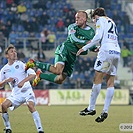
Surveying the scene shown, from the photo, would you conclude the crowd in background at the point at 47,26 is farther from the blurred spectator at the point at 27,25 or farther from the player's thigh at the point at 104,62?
the player's thigh at the point at 104,62

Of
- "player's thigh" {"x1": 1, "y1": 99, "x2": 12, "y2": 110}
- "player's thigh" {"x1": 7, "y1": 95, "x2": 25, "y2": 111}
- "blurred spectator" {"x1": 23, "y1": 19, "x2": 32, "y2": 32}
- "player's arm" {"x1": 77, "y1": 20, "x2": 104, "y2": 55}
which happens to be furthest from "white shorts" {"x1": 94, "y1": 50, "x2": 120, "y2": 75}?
"blurred spectator" {"x1": 23, "y1": 19, "x2": 32, "y2": 32}

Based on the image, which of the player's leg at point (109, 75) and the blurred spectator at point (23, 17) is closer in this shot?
the player's leg at point (109, 75)

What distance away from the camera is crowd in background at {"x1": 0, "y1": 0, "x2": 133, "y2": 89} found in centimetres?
2757

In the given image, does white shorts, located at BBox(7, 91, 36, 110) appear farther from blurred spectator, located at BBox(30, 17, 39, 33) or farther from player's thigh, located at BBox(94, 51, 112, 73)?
blurred spectator, located at BBox(30, 17, 39, 33)

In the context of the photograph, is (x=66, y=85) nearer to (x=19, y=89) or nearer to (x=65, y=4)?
(x=65, y=4)

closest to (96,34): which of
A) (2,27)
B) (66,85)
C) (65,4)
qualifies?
(66,85)

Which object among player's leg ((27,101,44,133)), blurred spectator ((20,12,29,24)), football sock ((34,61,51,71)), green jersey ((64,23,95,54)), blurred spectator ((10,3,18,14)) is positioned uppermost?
green jersey ((64,23,95,54))

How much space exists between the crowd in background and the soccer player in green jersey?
46.9 feet

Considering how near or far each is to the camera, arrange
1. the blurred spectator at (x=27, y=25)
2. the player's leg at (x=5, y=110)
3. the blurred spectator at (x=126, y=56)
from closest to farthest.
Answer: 1. the player's leg at (x=5, y=110)
2. the blurred spectator at (x=126, y=56)
3. the blurred spectator at (x=27, y=25)

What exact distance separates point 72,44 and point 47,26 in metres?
18.1

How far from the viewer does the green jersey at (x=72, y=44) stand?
40.7 ft

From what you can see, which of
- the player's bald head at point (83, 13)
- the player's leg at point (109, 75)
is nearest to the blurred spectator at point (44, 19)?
the player's bald head at point (83, 13)

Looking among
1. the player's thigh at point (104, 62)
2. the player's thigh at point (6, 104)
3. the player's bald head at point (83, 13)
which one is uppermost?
the player's bald head at point (83, 13)

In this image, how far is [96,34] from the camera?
1153cm
